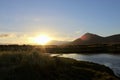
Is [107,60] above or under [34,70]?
under

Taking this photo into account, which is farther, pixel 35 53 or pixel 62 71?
pixel 35 53

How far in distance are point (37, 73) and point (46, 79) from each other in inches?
35.2

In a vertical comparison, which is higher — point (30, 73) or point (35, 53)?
point (35, 53)

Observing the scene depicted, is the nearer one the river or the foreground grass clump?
the foreground grass clump

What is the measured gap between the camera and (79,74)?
18.9m

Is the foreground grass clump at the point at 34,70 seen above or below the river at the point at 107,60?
above

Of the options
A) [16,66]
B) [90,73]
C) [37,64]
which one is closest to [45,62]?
[37,64]

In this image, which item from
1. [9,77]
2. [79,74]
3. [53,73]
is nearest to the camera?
[9,77]

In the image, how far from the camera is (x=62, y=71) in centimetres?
1866

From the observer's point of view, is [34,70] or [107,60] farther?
[107,60]

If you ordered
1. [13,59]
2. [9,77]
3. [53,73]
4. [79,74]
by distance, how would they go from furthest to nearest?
[13,59]
[79,74]
[53,73]
[9,77]

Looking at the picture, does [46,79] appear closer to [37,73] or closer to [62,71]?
[37,73]

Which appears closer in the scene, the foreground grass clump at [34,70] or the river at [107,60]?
the foreground grass clump at [34,70]

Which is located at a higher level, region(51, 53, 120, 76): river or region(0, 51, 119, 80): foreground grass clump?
region(0, 51, 119, 80): foreground grass clump
